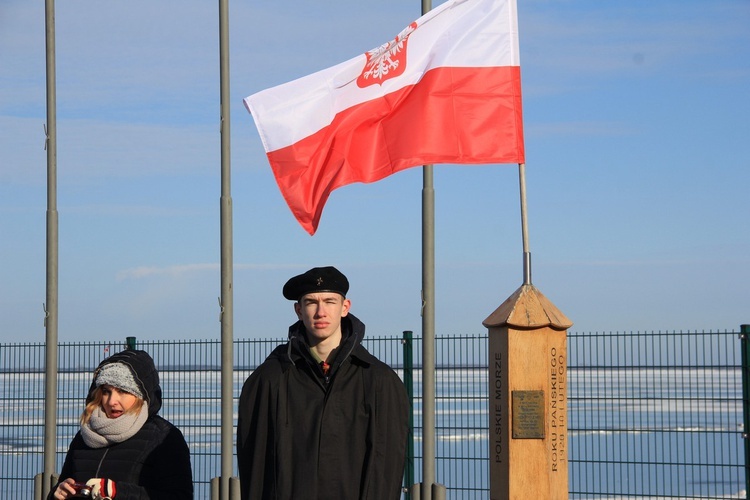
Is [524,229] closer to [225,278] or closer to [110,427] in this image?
[110,427]

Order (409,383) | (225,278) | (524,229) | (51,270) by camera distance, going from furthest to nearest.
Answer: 1. (51,270)
2. (225,278)
3. (409,383)
4. (524,229)

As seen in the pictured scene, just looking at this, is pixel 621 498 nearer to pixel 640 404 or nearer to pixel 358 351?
pixel 640 404

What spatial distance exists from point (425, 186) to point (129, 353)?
5.50 metres

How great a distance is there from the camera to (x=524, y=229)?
823cm

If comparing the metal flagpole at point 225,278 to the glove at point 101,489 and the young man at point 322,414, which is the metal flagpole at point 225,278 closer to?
the young man at point 322,414

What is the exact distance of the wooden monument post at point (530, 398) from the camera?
7.49 meters

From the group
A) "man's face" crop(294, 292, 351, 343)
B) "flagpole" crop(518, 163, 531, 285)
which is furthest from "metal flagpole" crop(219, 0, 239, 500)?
"man's face" crop(294, 292, 351, 343)

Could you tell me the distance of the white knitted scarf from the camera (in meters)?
5.25

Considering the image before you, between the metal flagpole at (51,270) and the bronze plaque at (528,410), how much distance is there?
262 inches

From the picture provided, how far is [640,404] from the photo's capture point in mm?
11203

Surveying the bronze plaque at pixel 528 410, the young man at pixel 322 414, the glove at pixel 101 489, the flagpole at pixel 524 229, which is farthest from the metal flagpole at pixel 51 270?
the glove at pixel 101 489

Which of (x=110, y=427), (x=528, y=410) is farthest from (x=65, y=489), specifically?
(x=528, y=410)

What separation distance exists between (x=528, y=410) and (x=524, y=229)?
1.31 m

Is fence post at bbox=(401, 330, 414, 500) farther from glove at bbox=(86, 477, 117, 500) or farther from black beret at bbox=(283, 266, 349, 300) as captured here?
glove at bbox=(86, 477, 117, 500)
